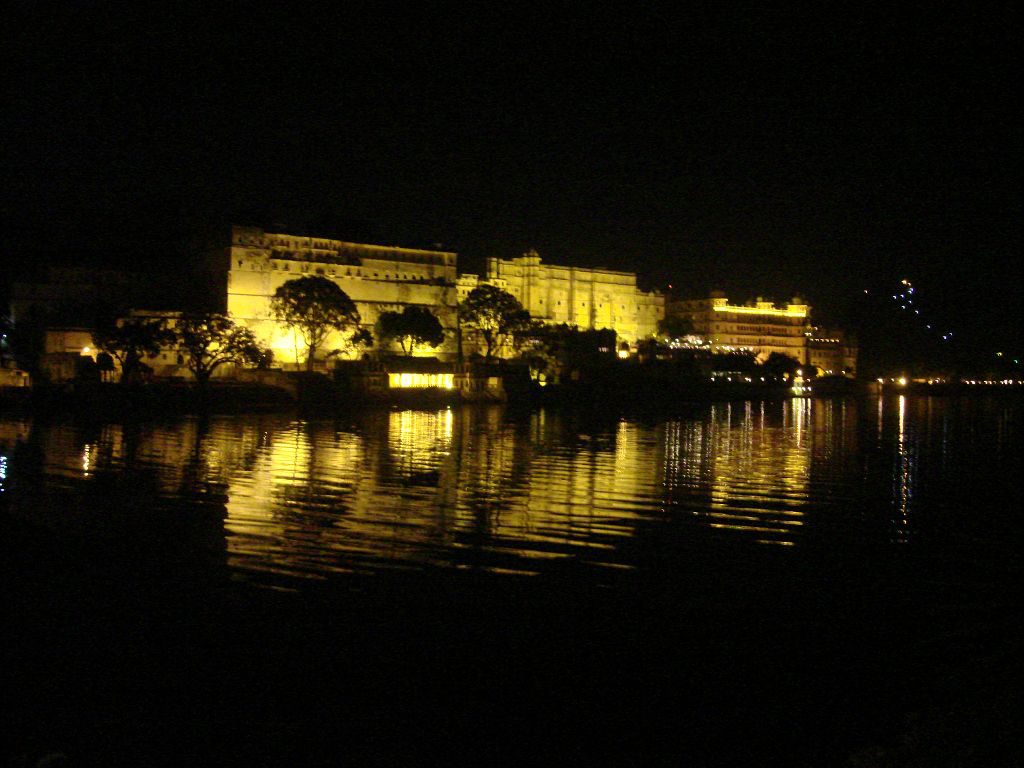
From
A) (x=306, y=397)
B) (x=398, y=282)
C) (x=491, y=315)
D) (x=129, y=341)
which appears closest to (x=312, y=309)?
(x=306, y=397)

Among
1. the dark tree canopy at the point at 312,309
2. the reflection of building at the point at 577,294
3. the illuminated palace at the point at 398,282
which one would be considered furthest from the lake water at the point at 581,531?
the reflection of building at the point at 577,294

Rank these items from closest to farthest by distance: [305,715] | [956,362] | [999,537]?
[305,715] < [999,537] < [956,362]

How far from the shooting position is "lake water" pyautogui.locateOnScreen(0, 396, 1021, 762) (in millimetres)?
9297

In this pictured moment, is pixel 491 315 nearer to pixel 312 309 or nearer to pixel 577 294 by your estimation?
pixel 312 309

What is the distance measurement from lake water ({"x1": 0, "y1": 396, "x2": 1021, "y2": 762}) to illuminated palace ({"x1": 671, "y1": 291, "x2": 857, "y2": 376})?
332 feet

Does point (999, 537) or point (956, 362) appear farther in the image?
point (956, 362)

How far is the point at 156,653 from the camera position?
780 centimetres

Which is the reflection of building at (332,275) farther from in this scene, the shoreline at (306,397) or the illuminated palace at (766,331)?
the illuminated palace at (766,331)

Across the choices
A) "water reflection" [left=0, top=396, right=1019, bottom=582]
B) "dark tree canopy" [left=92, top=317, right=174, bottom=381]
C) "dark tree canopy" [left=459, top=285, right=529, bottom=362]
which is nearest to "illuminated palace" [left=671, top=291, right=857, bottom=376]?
"dark tree canopy" [left=459, top=285, right=529, bottom=362]

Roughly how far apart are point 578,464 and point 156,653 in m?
16.7

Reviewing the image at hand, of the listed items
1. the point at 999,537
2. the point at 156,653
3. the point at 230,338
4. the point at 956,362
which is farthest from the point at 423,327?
the point at 956,362

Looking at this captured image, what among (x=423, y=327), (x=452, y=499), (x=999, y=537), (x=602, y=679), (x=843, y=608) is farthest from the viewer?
(x=423, y=327)

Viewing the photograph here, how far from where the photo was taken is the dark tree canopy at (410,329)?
6956cm

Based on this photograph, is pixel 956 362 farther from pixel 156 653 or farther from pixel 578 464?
pixel 156 653
